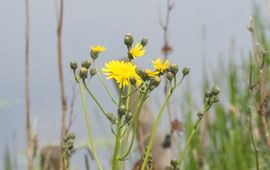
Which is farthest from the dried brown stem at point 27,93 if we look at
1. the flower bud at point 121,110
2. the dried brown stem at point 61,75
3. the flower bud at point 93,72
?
the flower bud at point 121,110

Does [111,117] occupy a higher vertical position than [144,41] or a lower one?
lower

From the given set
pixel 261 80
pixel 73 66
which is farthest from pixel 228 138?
pixel 73 66

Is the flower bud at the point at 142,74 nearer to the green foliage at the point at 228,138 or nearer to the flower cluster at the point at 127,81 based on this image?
the flower cluster at the point at 127,81

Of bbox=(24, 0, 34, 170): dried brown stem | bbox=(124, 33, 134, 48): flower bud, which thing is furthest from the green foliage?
bbox=(124, 33, 134, 48): flower bud

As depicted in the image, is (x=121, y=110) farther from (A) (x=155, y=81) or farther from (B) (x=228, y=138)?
(B) (x=228, y=138)

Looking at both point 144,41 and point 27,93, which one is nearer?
point 144,41

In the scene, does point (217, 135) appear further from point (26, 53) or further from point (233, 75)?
point (26, 53)
